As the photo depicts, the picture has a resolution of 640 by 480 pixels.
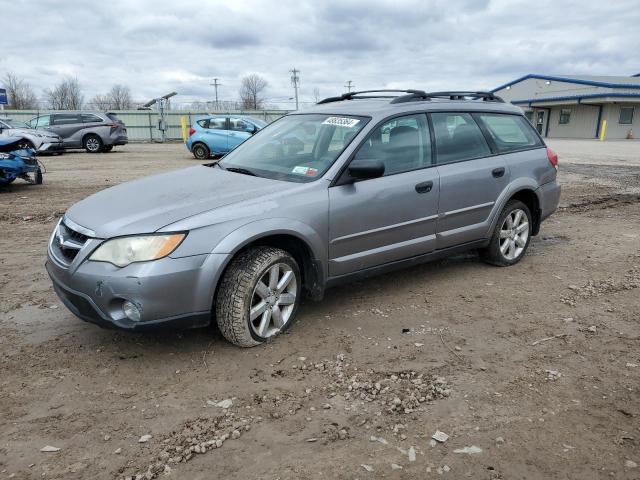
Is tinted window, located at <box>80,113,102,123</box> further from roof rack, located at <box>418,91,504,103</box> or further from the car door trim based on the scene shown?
the car door trim

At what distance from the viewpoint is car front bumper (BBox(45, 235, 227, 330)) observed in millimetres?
3031

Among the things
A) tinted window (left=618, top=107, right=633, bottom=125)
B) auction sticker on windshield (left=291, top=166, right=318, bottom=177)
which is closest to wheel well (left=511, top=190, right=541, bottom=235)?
auction sticker on windshield (left=291, top=166, right=318, bottom=177)

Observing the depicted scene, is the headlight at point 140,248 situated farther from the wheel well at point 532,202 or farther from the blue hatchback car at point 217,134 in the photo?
the blue hatchback car at point 217,134

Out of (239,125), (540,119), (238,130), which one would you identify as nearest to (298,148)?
(238,130)

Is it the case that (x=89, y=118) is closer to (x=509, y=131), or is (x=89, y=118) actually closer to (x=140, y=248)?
(x=509, y=131)

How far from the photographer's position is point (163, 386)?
10.1ft

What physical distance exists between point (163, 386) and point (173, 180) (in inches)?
65.3

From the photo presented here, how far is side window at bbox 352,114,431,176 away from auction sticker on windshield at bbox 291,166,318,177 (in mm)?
342

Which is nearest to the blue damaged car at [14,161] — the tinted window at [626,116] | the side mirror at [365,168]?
the side mirror at [365,168]

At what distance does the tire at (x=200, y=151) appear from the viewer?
17969mm

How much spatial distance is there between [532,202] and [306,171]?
9.27ft

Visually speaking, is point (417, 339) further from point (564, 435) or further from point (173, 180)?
point (173, 180)

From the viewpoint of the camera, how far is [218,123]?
1794 cm

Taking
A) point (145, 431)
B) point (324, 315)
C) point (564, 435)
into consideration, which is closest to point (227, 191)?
point (324, 315)
